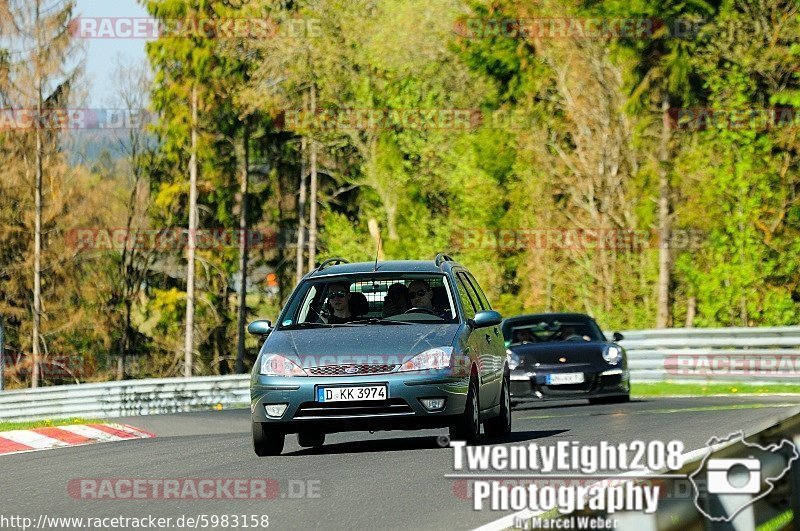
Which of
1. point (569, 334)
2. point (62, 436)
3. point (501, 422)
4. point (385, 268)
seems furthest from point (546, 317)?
point (385, 268)

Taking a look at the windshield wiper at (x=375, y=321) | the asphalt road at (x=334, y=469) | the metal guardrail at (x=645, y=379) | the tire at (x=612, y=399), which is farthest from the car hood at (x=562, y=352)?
the windshield wiper at (x=375, y=321)

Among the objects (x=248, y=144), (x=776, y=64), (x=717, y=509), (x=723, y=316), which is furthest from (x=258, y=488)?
(x=248, y=144)

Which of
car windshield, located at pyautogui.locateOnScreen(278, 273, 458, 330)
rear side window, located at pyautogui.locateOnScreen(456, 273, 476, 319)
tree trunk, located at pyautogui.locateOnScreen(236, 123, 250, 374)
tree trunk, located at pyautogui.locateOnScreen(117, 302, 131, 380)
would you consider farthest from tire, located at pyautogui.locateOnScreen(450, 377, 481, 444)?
tree trunk, located at pyautogui.locateOnScreen(117, 302, 131, 380)

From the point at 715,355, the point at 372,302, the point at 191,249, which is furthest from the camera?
the point at 191,249

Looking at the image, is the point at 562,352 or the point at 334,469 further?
the point at 562,352

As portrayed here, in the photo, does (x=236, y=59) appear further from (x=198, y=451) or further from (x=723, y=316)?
(x=198, y=451)

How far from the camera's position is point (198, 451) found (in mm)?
13016

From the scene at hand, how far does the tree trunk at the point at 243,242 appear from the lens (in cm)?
5744

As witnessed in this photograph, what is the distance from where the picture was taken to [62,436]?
1606cm

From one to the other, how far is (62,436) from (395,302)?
16.2 ft

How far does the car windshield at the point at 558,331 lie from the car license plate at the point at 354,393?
10.5 m

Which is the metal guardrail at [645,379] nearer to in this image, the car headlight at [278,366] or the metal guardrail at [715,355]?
the metal guardrail at [715,355]

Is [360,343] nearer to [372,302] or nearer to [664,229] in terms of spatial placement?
[372,302]

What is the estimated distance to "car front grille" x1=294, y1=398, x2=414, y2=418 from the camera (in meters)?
11.7
